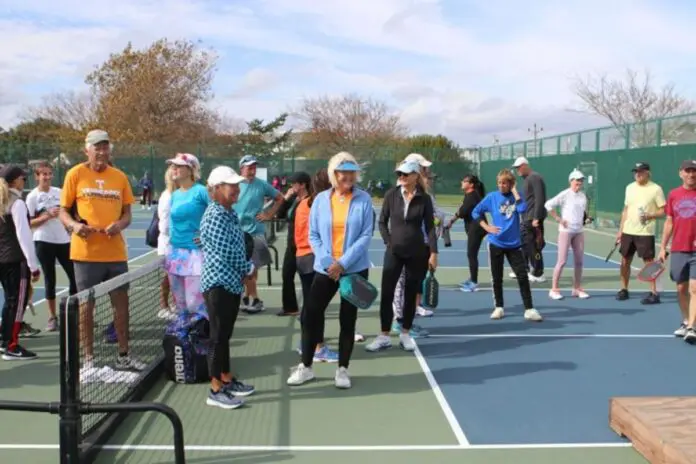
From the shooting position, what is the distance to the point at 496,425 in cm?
472

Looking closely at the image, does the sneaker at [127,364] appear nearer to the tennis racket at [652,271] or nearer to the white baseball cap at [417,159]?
the white baseball cap at [417,159]

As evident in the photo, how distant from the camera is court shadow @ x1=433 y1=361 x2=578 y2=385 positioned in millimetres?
5781

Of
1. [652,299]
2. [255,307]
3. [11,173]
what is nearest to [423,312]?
[255,307]

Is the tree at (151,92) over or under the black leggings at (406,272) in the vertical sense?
over

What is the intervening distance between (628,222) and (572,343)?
262 centimetres

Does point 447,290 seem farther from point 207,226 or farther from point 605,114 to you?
point 605,114

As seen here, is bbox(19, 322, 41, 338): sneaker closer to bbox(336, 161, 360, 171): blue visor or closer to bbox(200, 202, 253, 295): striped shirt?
bbox(200, 202, 253, 295): striped shirt

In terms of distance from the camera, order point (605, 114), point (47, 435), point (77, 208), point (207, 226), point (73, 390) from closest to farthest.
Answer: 1. point (73, 390)
2. point (47, 435)
3. point (207, 226)
4. point (77, 208)
5. point (605, 114)

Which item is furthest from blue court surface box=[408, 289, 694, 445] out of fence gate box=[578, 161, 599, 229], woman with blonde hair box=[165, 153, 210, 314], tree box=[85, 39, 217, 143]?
tree box=[85, 39, 217, 143]

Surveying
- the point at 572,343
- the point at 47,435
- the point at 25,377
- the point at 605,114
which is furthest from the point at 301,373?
the point at 605,114

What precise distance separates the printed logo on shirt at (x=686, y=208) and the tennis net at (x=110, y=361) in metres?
4.94

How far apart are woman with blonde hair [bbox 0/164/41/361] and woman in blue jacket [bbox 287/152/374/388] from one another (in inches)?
96.9

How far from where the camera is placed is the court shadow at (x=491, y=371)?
578cm

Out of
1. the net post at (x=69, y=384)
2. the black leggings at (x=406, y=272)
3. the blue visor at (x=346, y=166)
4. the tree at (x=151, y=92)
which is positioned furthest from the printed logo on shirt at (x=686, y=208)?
the tree at (x=151, y=92)
